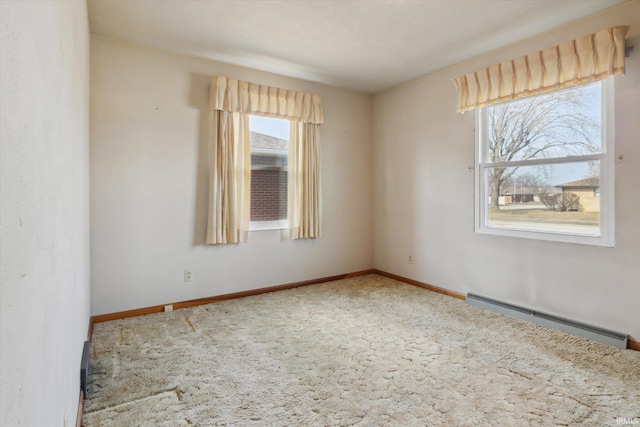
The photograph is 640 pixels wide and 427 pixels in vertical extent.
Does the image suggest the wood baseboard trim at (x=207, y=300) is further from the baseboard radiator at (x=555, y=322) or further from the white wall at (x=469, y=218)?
the baseboard radiator at (x=555, y=322)

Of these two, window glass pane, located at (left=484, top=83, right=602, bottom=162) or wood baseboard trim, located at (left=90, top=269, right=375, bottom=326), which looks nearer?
window glass pane, located at (left=484, top=83, right=602, bottom=162)

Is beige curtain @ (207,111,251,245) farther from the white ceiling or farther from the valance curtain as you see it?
the white ceiling

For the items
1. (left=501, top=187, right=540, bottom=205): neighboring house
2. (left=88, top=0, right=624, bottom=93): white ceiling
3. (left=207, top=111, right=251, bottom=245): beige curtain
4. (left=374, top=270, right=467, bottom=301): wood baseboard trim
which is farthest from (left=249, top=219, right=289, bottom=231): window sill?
(left=501, top=187, right=540, bottom=205): neighboring house

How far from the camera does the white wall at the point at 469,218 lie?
262cm

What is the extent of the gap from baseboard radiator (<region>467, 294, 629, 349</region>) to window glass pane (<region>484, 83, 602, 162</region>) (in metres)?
1.46

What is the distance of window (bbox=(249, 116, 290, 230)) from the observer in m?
4.07

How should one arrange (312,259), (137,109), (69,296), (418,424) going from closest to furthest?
(69,296)
(418,424)
(137,109)
(312,259)

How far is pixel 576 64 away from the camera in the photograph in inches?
109

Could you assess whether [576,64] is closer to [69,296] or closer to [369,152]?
[369,152]

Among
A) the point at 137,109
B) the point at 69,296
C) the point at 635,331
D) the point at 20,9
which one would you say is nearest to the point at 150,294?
the point at 137,109

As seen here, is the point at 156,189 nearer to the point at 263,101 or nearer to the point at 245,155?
the point at 245,155

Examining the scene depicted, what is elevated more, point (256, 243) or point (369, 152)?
point (369, 152)

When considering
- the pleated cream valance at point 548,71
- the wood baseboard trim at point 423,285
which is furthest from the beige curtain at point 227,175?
the pleated cream valance at point 548,71

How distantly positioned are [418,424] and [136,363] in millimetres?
1905
